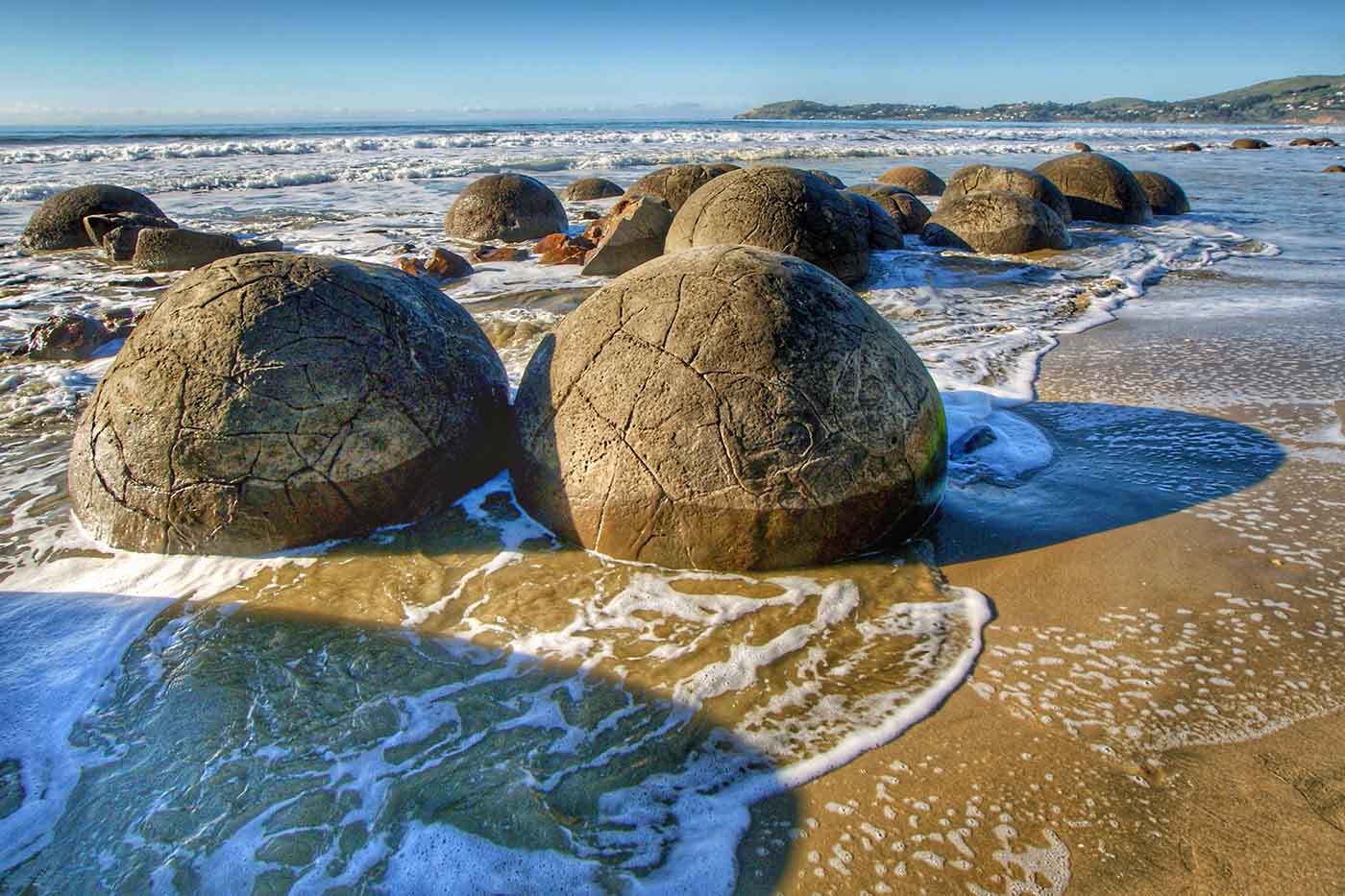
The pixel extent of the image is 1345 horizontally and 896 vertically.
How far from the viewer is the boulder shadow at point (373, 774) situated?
2.10 m

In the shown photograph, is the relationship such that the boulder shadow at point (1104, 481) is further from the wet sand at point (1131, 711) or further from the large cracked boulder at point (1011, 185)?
the large cracked boulder at point (1011, 185)

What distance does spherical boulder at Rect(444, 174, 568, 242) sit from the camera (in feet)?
42.7

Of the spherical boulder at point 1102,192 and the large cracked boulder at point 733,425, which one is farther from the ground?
the spherical boulder at point 1102,192

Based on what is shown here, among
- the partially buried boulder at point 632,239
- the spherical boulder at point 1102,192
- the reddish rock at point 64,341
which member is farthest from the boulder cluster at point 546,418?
the spherical boulder at point 1102,192

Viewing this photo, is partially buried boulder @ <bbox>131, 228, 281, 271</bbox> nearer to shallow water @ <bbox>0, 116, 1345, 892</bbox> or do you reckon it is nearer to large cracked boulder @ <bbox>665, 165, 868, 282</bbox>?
large cracked boulder @ <bbox>665, 165, 868, 282</bbox>

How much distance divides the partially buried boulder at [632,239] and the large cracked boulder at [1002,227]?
4.67 meters

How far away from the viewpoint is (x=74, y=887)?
2.07m

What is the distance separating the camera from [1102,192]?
589 inches

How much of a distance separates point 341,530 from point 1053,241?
38.5 ft

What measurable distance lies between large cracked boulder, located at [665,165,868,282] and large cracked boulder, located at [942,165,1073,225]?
478 cm

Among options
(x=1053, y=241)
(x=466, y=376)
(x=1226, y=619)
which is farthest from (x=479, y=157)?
(x=1226, y=619)

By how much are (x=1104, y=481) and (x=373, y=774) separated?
3.78 meters

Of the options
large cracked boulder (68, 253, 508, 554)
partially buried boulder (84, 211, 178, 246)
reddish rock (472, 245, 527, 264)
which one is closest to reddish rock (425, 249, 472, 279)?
reddish rock (472, 245, 527, 264)

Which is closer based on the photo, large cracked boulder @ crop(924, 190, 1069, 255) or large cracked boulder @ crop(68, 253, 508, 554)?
large cracked boulder @ crop(68, 253, 508, 554)
